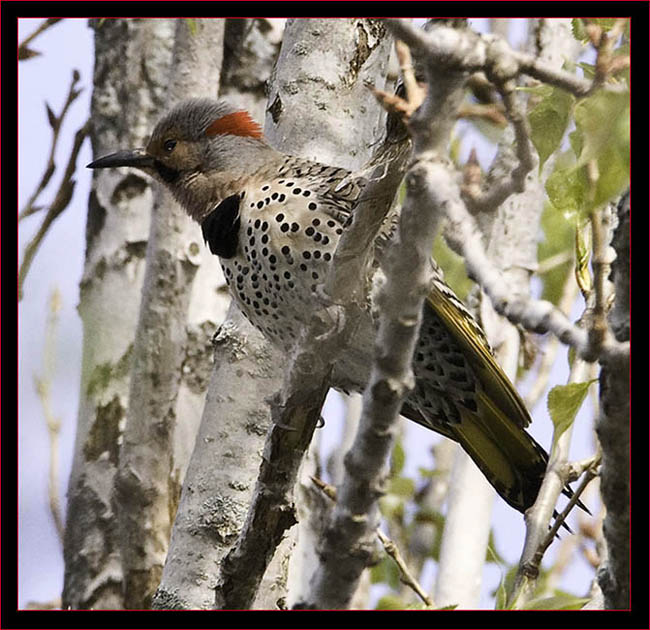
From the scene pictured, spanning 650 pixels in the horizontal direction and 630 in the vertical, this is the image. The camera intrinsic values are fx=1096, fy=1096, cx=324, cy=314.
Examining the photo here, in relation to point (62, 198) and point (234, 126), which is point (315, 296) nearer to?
point (234, 126)

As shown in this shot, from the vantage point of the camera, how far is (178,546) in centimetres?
305

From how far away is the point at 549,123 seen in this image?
2.09 meters

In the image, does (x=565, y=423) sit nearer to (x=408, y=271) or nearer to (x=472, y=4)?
(x=408, y=271)

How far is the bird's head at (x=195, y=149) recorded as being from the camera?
3.35 metres

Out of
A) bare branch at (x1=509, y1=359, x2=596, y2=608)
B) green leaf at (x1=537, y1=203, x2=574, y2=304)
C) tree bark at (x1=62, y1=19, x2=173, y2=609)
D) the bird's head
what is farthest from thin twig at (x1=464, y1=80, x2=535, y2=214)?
tree bark at (x1=62, y1=19, x2=173, y2=609)

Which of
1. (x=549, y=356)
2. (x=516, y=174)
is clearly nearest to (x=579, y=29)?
(x=516, y=174)

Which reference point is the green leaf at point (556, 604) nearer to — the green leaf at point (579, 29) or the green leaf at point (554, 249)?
Result: the green leaf at point (579, 29)

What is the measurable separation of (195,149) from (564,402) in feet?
5.55

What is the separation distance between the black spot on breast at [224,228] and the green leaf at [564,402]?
1096mm

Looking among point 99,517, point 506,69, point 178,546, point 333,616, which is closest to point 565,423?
point 333,616

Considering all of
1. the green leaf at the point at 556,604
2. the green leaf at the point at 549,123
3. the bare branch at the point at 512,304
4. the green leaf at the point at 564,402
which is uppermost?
the green leaf at the point at 549,123

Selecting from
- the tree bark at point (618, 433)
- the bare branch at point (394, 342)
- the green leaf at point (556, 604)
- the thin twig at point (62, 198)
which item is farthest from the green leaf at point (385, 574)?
the bare branch at point (394, 342)

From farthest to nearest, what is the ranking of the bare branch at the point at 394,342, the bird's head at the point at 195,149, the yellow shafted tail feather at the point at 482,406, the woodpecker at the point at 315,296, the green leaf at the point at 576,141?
1. the bird's head at the point at 195,149
2. the yellow shafted tail feather at the point at 482,406
3. the woodpecker at the point at 315,296
4. the green leaf at the point at 576,141
5. the bare branch at the point at 394,342

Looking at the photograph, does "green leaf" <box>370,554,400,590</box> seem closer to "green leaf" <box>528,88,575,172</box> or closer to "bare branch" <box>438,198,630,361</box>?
"green leaf" <box>528,88,575,172</box>
